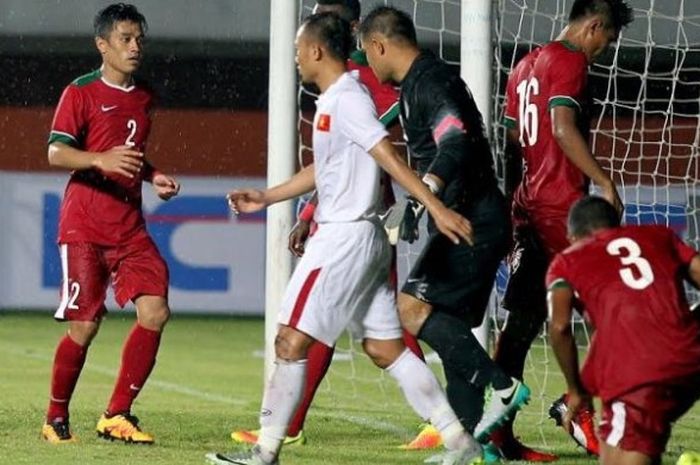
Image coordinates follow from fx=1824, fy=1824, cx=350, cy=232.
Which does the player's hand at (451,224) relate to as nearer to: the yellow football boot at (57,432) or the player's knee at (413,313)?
the player's knee at (413,313)

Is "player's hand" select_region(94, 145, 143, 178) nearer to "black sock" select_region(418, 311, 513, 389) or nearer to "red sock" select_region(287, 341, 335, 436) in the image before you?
"red sock" select_region(287, 341, 335, 436)

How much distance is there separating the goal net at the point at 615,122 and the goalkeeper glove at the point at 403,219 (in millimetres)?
1927

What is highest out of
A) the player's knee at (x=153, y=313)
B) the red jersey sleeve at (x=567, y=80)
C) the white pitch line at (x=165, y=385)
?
the red jersey sleeve at (x=567, y=80)

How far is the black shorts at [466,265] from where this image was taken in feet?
22.5

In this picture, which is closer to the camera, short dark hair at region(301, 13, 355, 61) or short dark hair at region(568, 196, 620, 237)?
short dark hair at region(568, 196, 620, 237)

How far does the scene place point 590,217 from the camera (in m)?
5.60

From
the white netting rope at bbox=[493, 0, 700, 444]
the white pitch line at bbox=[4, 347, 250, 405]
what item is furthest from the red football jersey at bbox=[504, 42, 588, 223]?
the white netting rope at bbox=[493, 0, 700, 444]

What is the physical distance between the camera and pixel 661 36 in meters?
14.8

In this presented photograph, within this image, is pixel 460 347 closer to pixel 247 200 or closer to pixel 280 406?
pixel 280 406

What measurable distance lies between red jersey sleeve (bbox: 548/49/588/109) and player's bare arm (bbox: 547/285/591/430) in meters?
1.82

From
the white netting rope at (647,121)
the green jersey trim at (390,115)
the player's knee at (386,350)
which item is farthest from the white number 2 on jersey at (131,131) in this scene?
the white netting rope at (647,121)

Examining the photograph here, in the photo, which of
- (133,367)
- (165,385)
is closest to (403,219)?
(133,367)

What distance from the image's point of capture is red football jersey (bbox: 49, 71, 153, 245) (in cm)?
764

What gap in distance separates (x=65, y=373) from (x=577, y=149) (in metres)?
2.33
